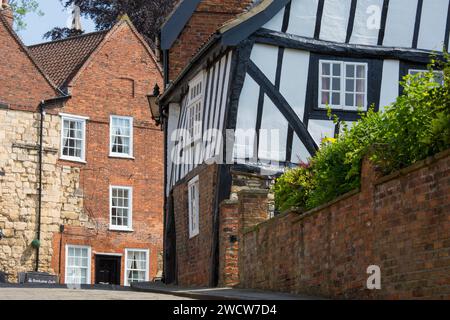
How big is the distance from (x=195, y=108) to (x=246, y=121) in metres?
3.56

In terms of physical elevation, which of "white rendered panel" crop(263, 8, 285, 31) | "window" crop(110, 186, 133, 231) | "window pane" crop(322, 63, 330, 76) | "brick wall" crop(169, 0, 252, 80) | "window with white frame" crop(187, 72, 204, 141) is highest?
"brick wall" crop(169, 0, 252, 80)

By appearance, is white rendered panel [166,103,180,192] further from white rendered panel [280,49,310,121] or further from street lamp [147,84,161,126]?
white rendered panel [280,49,310,121]

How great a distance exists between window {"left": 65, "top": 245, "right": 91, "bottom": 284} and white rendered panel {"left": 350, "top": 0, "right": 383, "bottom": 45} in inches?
748

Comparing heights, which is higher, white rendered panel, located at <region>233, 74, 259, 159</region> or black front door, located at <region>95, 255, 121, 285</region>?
white rendered panel, located at <region>233, 74, 259, 159</region>

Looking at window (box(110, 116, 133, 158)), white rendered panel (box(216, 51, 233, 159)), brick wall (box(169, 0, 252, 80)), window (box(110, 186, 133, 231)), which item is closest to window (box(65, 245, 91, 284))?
window (box(110, 186, 133, 231))

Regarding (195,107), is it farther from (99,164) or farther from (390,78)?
(99,164)

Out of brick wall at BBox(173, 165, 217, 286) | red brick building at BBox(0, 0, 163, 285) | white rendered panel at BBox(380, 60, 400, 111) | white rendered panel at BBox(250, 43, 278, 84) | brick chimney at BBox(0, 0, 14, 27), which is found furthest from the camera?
brick chimney at BBox(0, 0, 14, 27)

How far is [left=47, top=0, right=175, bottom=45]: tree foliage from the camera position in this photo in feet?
169

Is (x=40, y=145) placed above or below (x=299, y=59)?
below

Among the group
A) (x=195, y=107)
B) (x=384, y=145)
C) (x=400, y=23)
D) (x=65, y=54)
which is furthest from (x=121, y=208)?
(x=384, y=145)

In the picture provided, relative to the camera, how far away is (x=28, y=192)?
136 feet

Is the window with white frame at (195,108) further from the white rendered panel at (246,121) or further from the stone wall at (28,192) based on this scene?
the stone wall at (28,192)
